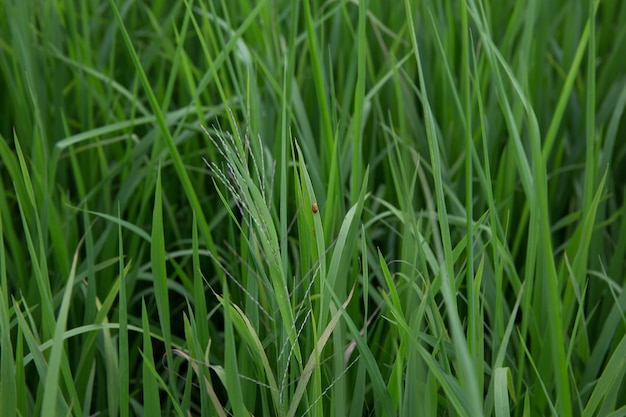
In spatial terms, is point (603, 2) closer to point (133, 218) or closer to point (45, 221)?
point (133, 218)

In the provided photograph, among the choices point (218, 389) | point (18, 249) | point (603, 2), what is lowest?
point (218, 389)

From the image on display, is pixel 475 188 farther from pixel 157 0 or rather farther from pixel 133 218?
pixel 157 0

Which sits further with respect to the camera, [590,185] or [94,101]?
[94,101]

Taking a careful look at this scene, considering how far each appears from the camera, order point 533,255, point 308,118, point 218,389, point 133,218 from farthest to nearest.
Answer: point 308,118
point 133,218
point 218,389
point 533,255

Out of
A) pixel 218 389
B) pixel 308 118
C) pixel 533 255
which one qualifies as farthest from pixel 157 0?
pixel 533 255

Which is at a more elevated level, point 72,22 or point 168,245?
point 72,22

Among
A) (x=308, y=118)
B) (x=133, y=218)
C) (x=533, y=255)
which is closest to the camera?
(x=533, y=255)
